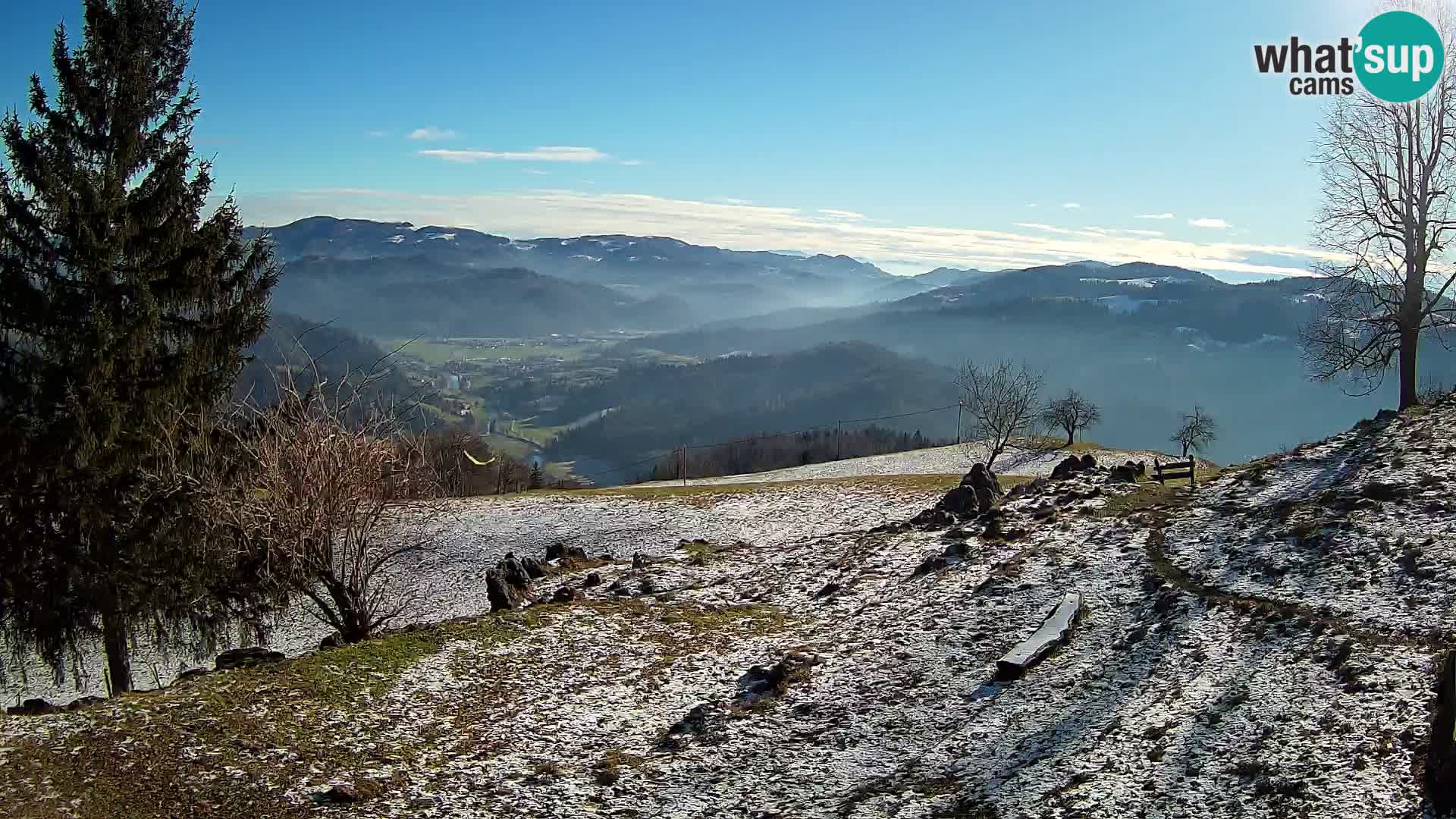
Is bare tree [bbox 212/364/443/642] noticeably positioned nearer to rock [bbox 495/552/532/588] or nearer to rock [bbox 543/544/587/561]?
rock [bbox 495/552/532/588]

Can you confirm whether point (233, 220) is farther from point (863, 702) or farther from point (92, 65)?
point (863, 702)

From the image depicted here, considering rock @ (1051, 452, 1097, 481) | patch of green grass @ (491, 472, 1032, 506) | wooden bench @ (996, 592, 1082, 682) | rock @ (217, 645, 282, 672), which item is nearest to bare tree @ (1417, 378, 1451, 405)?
rock @ (1051, 452, 1097, 481)

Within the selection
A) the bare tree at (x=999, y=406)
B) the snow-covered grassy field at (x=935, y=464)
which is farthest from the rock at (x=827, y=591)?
the bare tree at (x=999, y=406)

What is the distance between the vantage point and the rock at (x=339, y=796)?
8078mm

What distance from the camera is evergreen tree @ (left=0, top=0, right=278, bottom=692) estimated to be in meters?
16.4

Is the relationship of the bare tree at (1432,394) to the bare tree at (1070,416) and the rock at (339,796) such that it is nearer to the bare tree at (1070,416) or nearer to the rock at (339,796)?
the bare tree at (1070,416)

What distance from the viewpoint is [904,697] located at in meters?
10.4

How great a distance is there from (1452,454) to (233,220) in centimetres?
2430

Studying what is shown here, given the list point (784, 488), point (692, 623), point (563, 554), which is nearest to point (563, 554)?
point (563, 554)

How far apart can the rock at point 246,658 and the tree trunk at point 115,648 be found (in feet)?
20.9

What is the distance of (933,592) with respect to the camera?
13.9 metres

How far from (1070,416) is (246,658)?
166 feet

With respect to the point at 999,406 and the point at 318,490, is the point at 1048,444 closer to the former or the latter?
the point at 999,406

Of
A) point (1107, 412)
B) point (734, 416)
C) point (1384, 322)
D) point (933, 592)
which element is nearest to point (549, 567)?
point (933, 592)
